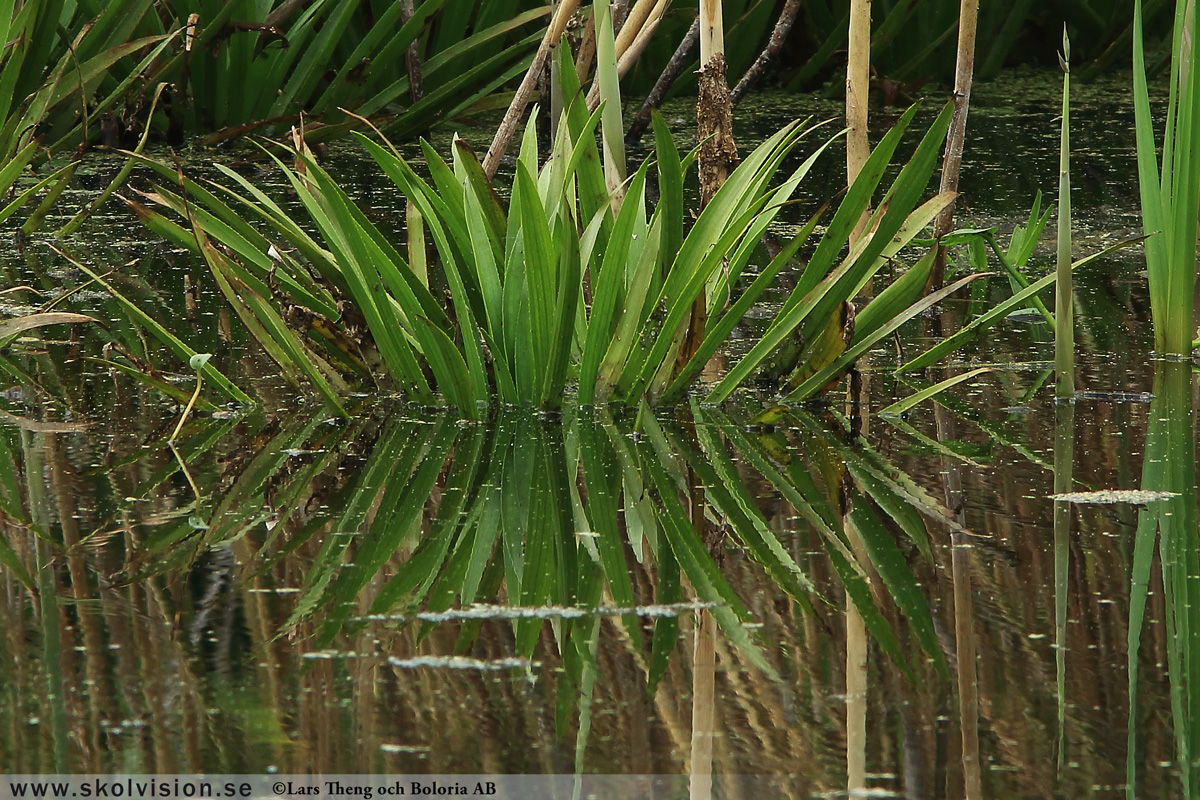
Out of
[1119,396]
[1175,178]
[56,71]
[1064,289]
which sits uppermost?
[56,71]

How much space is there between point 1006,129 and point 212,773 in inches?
149

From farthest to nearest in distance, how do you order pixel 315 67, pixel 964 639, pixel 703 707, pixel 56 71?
pixel 315 67 → pixel 56 71 → pixel 964 639 → pixel 703 707

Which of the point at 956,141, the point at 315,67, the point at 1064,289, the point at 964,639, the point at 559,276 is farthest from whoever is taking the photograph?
the point at 315,67

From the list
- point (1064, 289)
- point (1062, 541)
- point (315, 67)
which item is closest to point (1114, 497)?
point (1062, 541)

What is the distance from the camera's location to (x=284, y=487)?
5.10ft

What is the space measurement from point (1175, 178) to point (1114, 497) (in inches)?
22.4

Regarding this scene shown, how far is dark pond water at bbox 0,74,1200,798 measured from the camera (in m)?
1.00

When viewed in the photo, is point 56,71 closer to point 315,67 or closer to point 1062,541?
point 315,67

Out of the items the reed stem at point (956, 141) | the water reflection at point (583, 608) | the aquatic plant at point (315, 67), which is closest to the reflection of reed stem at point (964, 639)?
the water reflection at point (583, 608)

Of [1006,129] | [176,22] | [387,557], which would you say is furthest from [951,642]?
[1006,129]

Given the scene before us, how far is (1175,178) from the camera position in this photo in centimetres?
187

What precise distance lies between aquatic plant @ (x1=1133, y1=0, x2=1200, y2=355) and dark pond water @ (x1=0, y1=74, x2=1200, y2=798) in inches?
4.4

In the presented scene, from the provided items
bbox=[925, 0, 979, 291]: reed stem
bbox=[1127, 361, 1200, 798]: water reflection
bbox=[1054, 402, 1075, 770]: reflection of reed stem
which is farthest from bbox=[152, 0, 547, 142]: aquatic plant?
bbox=[1127, 361, 1200, 798]: water reflection

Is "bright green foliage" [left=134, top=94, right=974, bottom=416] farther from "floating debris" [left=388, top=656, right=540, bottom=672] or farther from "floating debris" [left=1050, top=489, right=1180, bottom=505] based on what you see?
"floating debris" [left=388, top=656, right=540, bottom=672]
